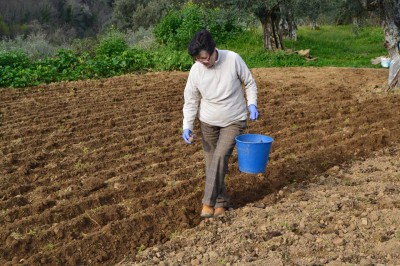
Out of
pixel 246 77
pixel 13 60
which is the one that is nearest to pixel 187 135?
pixel 246 77

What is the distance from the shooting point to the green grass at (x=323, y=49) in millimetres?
15773

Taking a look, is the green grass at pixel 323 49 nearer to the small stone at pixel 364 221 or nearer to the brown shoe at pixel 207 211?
the brown shoe at pixel 207 211

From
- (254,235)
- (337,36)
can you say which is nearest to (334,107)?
(254,235)

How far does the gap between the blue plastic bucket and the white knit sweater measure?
0.23 metres

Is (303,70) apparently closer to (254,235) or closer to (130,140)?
(130,140)

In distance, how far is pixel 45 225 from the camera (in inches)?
183

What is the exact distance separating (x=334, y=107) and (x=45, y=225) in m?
5.92

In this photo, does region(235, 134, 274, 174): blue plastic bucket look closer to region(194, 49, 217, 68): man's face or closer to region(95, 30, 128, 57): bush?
region(194, 49, 217, 68): man's face

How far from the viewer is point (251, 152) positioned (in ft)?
15.1

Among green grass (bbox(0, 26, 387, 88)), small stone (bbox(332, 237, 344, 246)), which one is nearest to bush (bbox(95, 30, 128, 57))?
green grass (bbox(0, 26, 387, 88))

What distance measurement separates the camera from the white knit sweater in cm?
443

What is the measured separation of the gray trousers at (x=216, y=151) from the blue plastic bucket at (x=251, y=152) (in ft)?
0.27

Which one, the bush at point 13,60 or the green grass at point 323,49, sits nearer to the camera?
the bush at point 13,60

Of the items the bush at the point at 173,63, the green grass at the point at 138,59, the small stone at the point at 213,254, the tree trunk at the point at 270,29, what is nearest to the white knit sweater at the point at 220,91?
the small stone at the point at 213,254
